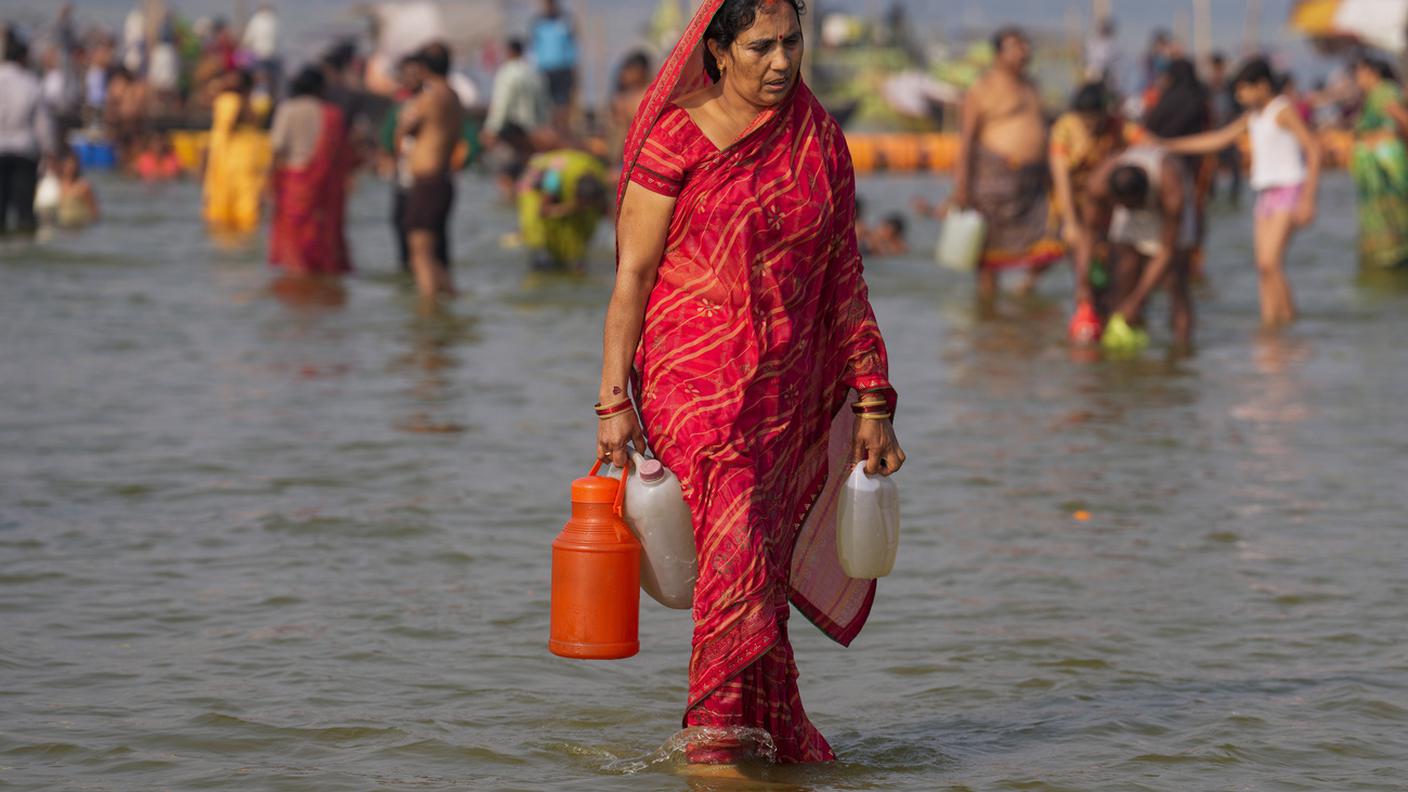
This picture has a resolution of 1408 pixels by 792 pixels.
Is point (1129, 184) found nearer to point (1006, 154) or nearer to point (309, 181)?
point (1006, 154)

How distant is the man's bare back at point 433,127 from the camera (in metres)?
13.0

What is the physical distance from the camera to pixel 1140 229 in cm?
1086

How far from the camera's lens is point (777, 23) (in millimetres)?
4027

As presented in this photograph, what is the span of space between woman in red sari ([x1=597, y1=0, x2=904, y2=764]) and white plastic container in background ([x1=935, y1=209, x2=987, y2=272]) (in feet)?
31.1

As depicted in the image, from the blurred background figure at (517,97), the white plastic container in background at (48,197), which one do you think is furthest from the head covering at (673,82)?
the blurred background figure at (517,97)

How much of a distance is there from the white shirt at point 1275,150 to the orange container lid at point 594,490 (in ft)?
27.9

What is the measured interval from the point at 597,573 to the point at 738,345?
50 centimetres

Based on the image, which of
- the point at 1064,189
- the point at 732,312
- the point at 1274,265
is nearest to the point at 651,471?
the point at 732,312

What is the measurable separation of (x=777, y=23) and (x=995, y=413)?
542 centimetres

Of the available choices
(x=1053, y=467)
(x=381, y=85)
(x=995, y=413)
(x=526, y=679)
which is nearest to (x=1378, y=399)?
(x=995, y=413)

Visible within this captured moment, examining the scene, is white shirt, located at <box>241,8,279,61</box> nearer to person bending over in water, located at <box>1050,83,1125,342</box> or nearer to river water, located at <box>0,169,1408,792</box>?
river water, located at <box>0,169,1408,792</box>

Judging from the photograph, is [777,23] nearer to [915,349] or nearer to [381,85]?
[915,349]

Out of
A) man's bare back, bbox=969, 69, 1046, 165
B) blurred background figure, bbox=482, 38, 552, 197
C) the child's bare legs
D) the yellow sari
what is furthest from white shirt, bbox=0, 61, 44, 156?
the child's bare legs

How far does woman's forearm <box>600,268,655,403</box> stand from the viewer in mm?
4125
